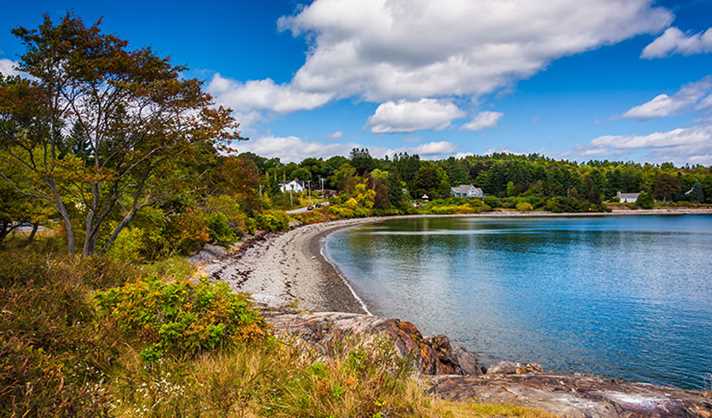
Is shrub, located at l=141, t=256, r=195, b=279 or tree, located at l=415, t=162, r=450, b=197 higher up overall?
tree, located at l=415, t=162, r=450, b=197

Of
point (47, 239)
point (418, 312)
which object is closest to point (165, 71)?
point (47, 239)

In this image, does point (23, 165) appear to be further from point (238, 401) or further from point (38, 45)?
point (238, 401)

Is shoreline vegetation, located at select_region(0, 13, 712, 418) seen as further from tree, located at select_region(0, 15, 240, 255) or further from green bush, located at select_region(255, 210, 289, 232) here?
green bush, located at select_region(255, 210, 289, 232)

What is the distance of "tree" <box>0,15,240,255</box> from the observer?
13719 millimetres

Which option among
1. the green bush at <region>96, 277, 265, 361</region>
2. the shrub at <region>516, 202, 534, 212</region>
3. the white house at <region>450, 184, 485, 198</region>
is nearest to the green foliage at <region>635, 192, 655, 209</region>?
the shrub at <region>516, 202, 534, 212</region>

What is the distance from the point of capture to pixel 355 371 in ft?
16.5

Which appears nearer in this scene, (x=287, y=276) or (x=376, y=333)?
(x=376, y=333)

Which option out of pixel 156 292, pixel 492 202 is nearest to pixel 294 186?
pixel 492 202

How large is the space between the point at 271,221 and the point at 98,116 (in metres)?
37.1

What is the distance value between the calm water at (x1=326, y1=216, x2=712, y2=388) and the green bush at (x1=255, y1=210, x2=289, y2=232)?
13833 millimetres

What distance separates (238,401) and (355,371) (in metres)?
1.34

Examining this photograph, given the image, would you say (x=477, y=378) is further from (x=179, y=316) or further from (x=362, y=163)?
(x=362, y=163)

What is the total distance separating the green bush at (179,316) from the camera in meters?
5.84

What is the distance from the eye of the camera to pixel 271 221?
→ 170 feet
